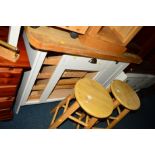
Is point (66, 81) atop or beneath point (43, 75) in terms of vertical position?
beneath

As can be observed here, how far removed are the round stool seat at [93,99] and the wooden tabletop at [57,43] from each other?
15.8 inches

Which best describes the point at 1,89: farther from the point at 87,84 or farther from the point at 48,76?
the point at 87,84

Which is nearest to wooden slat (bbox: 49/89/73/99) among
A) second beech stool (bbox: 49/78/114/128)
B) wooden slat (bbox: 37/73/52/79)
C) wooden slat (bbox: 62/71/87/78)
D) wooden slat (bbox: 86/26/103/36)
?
wooden slat (bbox: 62/71/87/78)

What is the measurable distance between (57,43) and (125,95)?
1.31 m

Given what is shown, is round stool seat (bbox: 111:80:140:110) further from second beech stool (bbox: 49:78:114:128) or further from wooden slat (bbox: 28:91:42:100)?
wooden slat (bbox: 28:91:42:100)

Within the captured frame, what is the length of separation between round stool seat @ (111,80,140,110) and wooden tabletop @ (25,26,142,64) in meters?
0.51

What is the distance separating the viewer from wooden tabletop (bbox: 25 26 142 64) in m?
1.70

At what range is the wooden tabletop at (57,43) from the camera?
66.8 inches

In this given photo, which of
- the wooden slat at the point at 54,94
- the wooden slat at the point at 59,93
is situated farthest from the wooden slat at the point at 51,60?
the wooden slat at the point at 59,93

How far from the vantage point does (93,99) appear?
205 cm

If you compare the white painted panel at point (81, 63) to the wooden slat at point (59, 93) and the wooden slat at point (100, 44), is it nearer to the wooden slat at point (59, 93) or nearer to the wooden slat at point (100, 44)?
the wooden slat at point (100, 44)

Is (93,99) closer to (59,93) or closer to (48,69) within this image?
(48,69)

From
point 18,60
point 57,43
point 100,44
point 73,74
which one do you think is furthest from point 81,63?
point 18,60
